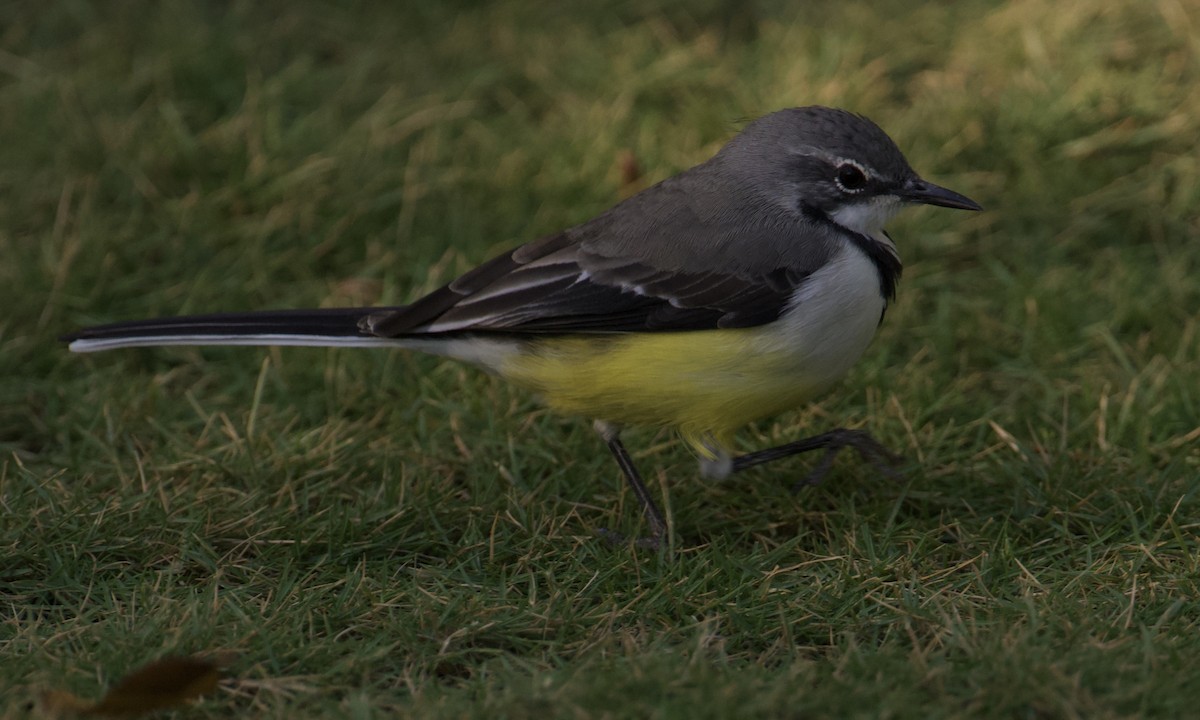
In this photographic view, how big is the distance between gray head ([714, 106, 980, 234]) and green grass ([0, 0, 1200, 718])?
2.98 feet

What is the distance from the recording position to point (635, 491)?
17.4 ft

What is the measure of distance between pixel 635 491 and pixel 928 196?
5.19ft

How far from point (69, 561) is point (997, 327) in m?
4.00

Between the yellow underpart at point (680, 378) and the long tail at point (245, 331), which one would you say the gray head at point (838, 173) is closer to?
the yellow underpart at point (680, 378)

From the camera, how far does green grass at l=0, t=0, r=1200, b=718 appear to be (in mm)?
4184

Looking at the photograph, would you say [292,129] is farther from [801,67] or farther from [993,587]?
[993,587]

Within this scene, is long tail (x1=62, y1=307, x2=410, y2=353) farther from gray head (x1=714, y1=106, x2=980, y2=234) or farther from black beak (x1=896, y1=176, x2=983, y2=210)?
black beak (x1=896, y1=176, x2=983, y2=210)

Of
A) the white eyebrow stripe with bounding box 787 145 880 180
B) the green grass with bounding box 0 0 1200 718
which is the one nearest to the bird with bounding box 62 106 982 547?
the white eyebrow stripe with bounding box 787 145 880 180

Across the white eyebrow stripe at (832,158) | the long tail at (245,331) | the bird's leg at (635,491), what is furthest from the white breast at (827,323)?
the long tail at (245,331)

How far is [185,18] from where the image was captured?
340 inches

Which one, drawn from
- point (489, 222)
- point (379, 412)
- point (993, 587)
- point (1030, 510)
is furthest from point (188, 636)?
point (489, 222)

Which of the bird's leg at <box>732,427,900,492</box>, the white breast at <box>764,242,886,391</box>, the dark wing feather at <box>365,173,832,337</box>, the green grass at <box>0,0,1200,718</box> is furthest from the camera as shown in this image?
the bird's leg at <box>732,427,900,492</box>

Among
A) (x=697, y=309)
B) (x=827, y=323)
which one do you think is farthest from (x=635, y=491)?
(x=827, y=323)

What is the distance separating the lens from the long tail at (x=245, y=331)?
17.4 feet
